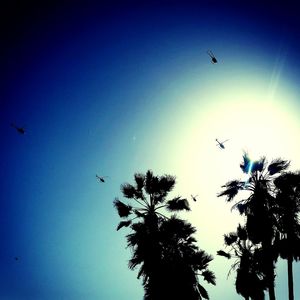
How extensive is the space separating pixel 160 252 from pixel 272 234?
18.7 feet

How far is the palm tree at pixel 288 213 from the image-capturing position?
1490 cm

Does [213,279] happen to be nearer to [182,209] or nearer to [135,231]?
[182,209]

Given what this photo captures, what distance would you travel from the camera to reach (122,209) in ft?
57.3

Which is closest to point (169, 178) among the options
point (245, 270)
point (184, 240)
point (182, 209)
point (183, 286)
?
point (182, 209)

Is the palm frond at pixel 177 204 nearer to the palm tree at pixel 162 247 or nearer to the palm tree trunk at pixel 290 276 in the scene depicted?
the palm tree at pixel 162 247

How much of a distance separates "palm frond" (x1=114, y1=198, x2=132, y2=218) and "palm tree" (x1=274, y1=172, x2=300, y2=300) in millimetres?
8253

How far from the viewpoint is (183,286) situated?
14500 mm

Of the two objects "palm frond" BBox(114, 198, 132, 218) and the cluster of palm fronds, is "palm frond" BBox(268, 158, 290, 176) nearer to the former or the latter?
the cluster of palm fronds

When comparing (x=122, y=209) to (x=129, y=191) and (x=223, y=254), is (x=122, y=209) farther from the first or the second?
(x=223, y=254)

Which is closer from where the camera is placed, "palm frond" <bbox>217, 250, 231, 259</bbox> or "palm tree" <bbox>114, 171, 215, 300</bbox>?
"palm tree" <bbox>114, 171, 215, 300</bbox>

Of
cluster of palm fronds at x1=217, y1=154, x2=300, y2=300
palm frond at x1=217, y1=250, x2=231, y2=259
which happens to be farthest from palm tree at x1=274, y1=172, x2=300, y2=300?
palm frond at x1=217, y1=250, x2=231, y2=259

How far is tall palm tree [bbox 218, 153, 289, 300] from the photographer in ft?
46.7

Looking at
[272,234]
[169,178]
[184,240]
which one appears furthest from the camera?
[169,178]

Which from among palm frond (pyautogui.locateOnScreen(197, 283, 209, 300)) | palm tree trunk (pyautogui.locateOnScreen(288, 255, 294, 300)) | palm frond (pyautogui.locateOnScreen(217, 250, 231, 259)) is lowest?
palm frond (pyautogui.locateOnScreen(197, 283, 209, 300))
